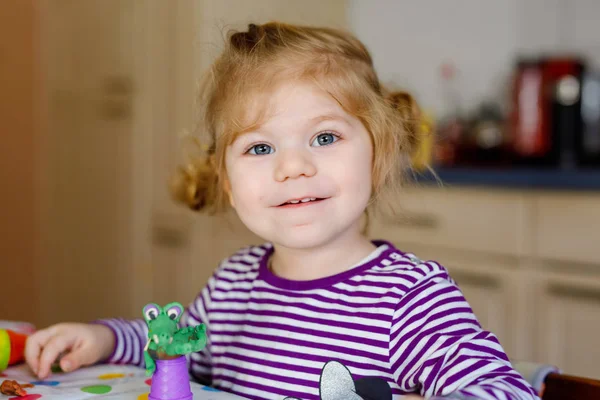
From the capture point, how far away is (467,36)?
2701mm

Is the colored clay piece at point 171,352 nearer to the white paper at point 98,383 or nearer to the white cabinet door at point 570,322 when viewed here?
the white paper at point 98,383

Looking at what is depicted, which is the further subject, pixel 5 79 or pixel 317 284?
pixel 5 79

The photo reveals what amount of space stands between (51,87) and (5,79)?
19cm

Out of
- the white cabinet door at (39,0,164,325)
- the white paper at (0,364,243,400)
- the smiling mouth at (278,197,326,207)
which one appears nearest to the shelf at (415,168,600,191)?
the smiling mouth at (278,197,326,207)

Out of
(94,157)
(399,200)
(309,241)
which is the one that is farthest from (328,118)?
(94,157)

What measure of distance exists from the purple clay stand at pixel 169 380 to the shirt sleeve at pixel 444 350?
0.24m

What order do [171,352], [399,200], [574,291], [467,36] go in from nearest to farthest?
[171,352] → [399,200] → [574,291] → [467,36]

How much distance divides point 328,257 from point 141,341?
31 centimetres

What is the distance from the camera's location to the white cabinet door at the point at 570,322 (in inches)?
74.7

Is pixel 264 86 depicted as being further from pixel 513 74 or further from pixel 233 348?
pixel 513 74

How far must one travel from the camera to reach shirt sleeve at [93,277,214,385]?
1.00 metres

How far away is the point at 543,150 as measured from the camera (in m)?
2.30

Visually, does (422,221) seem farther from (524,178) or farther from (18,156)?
(18,156)

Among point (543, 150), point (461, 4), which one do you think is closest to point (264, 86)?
point (543, 150)
